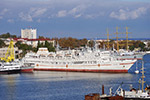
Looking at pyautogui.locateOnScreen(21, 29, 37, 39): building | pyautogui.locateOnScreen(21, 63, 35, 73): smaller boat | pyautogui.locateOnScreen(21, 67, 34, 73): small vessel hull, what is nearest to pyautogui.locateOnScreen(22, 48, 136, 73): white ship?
pyautogui.locateOnScreen(21, 63, 35, 73): smaller boat

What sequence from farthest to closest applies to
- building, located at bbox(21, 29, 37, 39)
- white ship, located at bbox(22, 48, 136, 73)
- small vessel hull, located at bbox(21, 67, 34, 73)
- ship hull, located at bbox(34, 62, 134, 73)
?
building, located at bbox(21, 29, 37, 39)
small vessel hull, located at bbox(21, 67, 34, 73)
white ship, located at bbox(22, 48, 136, 73)
ship hull, located at bbox(34, 62, 134, 73)

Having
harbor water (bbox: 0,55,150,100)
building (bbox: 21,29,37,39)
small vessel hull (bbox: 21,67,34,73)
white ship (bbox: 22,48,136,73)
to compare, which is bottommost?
harbor water (bbox: 0,55,150,100)

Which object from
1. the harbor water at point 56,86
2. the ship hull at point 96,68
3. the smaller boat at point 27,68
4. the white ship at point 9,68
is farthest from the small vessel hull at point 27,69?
the harbor water at point 56,86

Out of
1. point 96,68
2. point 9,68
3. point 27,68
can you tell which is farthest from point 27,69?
point 96,68

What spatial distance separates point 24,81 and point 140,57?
4009 cm

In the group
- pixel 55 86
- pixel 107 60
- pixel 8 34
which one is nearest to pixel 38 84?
pixel 55 86

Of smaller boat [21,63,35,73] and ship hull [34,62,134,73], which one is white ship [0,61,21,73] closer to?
smaller boat [21,63,35,73]

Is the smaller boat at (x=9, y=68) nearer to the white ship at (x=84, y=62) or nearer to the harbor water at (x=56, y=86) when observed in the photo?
the white ship at (x=84, y=62)

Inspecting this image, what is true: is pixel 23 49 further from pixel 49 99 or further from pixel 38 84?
pixel 49 99

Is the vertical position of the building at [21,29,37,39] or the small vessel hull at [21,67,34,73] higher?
the building at [21,29,37,39]

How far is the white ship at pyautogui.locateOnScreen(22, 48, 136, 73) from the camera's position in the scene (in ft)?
179

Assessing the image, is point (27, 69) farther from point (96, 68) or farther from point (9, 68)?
point (96, 68)

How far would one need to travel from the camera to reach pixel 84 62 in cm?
5703

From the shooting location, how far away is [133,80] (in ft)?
145
